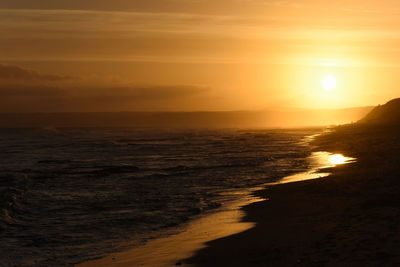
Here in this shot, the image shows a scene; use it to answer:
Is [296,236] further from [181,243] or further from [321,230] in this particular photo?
[181,243]

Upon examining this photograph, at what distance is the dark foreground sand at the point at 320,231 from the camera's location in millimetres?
10266

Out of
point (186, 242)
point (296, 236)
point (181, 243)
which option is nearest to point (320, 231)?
point (296, 236)

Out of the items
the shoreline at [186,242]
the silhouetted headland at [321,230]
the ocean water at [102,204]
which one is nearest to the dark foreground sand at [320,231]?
the silhouetted headland at [321,230]

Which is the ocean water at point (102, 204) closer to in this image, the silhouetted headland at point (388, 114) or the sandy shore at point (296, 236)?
the sandy shore at point (296, 236)

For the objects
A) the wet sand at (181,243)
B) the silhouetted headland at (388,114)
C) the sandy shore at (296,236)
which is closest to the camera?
the sandy shore at (296,236)

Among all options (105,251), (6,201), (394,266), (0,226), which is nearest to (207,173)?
(6,201)

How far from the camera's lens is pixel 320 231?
12.8m

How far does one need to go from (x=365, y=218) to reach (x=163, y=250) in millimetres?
6154

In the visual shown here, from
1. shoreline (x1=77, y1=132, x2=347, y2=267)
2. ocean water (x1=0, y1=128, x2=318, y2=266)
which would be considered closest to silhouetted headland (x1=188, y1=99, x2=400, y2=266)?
shoreline (x1=77, y1=132, x2=347, y2=267)

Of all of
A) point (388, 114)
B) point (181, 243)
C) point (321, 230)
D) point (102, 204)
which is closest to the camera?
point (321, 230)

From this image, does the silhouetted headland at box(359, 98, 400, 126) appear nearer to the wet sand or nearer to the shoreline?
the shoreline

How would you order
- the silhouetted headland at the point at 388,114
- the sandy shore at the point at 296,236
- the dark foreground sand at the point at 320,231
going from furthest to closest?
1. the silhouetted headland at the point at 388,114
2. the sandy shore at the point at 296,236
3. the dark foreground sand at the point at 320,231

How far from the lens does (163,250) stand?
1251 centimetres

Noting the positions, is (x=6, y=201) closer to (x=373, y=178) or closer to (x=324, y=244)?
(x=324, y=244)
